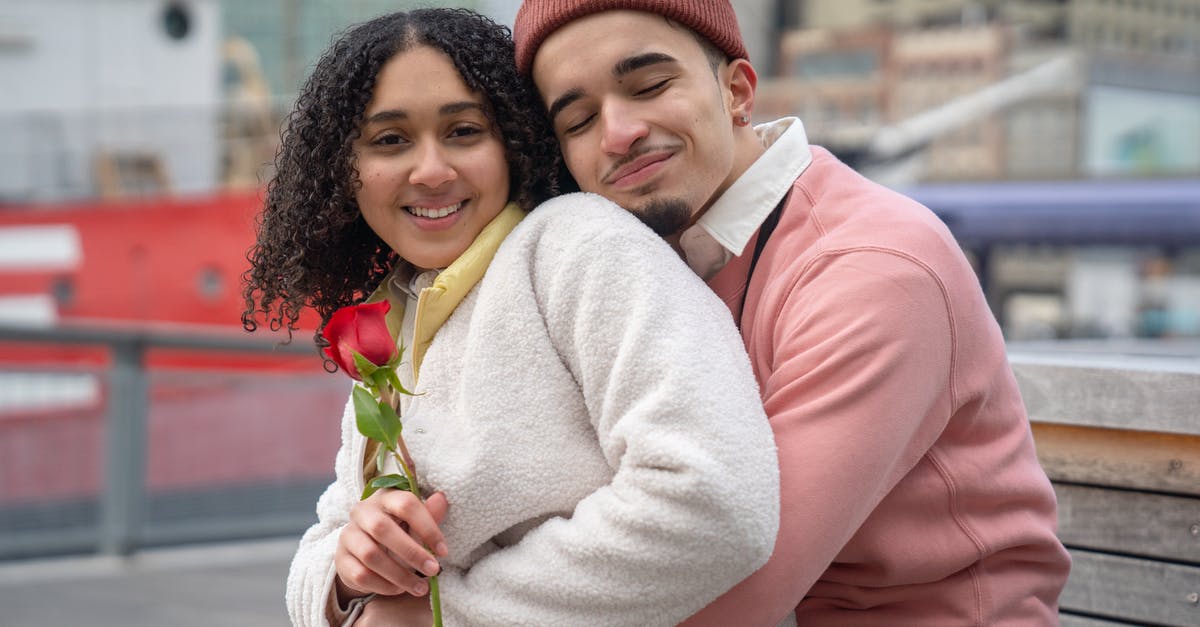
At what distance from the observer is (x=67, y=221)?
1155 cm

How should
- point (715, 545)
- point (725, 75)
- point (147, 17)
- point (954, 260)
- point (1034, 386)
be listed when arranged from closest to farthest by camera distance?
point (715, 545) < point (954, 260) < point (725, 75) < point (1034, 386) < point (147, 17)

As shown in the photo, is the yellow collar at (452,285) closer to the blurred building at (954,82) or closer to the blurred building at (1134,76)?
the blurred building at (1134,76)

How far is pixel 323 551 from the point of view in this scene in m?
1.82

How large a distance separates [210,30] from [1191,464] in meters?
A: 12.4

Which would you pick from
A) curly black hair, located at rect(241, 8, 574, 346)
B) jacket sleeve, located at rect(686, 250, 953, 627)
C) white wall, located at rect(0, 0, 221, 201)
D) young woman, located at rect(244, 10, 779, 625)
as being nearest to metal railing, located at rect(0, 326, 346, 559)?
curly black hair, located at rect(241, 8, 574, 346)

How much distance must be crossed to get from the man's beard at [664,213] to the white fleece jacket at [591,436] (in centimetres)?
16

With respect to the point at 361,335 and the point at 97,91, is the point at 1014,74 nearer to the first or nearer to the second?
the point at 97,91

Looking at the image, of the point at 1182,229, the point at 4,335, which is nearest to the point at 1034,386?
the point at 4,335

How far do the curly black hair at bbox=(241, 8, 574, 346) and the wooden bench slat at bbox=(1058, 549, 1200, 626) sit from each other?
127cm

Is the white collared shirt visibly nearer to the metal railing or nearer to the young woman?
the young woman

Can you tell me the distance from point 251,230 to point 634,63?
1029 centimetres

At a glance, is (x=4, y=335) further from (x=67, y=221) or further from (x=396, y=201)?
(x=67, y=221)

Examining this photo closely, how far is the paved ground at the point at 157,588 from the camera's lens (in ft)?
17.0

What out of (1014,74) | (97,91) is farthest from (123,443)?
(1014,74)
